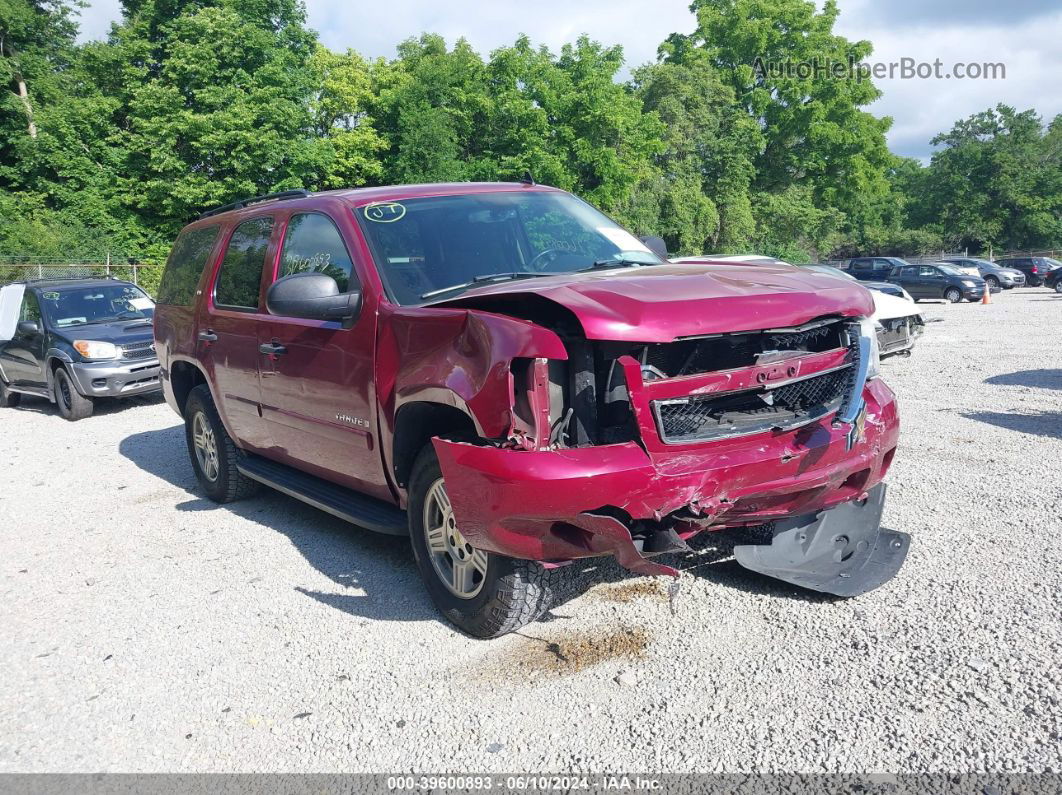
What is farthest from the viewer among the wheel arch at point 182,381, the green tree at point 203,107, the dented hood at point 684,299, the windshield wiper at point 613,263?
the green tree at point 203,107

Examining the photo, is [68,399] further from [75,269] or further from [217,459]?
[75,269]

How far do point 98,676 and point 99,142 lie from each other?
3791cm

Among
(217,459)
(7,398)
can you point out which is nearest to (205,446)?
(217,459)

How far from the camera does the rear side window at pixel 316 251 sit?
14.7 ft

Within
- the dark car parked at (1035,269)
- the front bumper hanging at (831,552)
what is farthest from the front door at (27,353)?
the dark car parked at (1035,269)

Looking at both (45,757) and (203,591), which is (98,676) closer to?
(45,757)

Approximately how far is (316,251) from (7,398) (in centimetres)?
1084

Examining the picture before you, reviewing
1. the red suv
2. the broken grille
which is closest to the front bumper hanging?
the red suv

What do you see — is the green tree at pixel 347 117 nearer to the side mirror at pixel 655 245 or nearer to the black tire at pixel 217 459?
the black tire at pixel 217 459

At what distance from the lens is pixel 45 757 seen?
10.3 feet

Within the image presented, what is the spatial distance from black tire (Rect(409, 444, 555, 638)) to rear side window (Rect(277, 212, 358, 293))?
1137 mm

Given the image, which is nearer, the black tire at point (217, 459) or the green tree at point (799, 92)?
the black tire at point (217, 459)

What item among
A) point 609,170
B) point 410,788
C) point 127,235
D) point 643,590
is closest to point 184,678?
point 410,788

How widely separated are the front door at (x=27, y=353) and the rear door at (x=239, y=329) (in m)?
7.20
